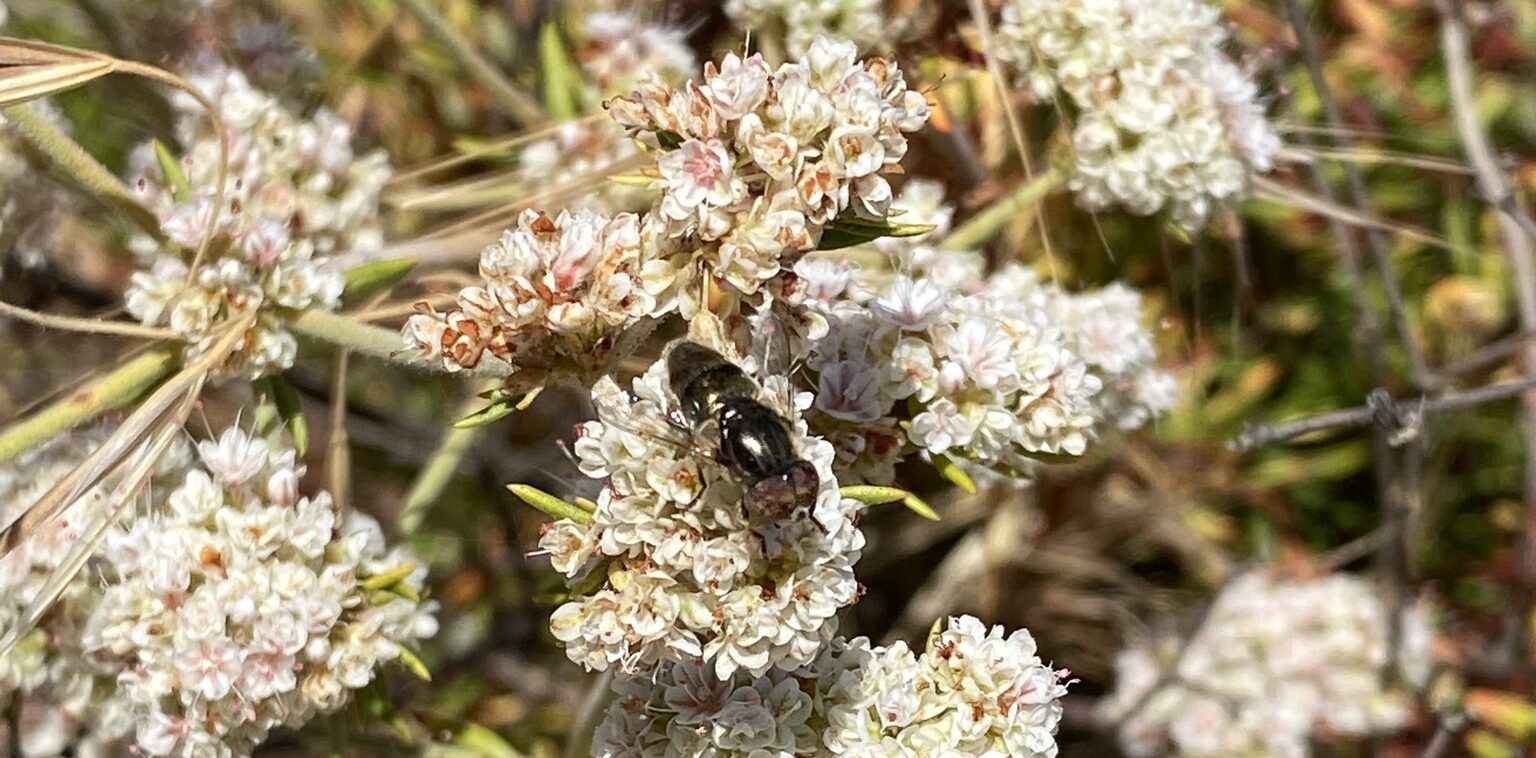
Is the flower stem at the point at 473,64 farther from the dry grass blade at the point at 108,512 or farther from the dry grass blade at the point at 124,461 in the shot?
the dry grass blade at the point at 108,512

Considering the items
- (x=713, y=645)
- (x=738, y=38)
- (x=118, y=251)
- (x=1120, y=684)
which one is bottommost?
(x=1120, y=684)

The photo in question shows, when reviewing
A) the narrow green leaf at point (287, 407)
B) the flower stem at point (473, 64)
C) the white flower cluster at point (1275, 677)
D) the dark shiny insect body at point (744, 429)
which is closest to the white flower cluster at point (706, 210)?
the dark shiny insect body at point (744, 429)

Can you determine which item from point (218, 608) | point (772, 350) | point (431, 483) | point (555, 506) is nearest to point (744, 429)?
point (772, 350)

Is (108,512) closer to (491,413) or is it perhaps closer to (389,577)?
(389,577)

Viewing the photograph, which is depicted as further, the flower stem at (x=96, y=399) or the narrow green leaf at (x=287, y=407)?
the narrow green leaf at (x=287, y=407)

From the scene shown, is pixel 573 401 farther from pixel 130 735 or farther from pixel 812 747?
pixel 812 747

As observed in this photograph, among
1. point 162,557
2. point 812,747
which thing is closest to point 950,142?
point 812,747

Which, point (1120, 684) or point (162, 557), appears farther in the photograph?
point (1120, 684)
